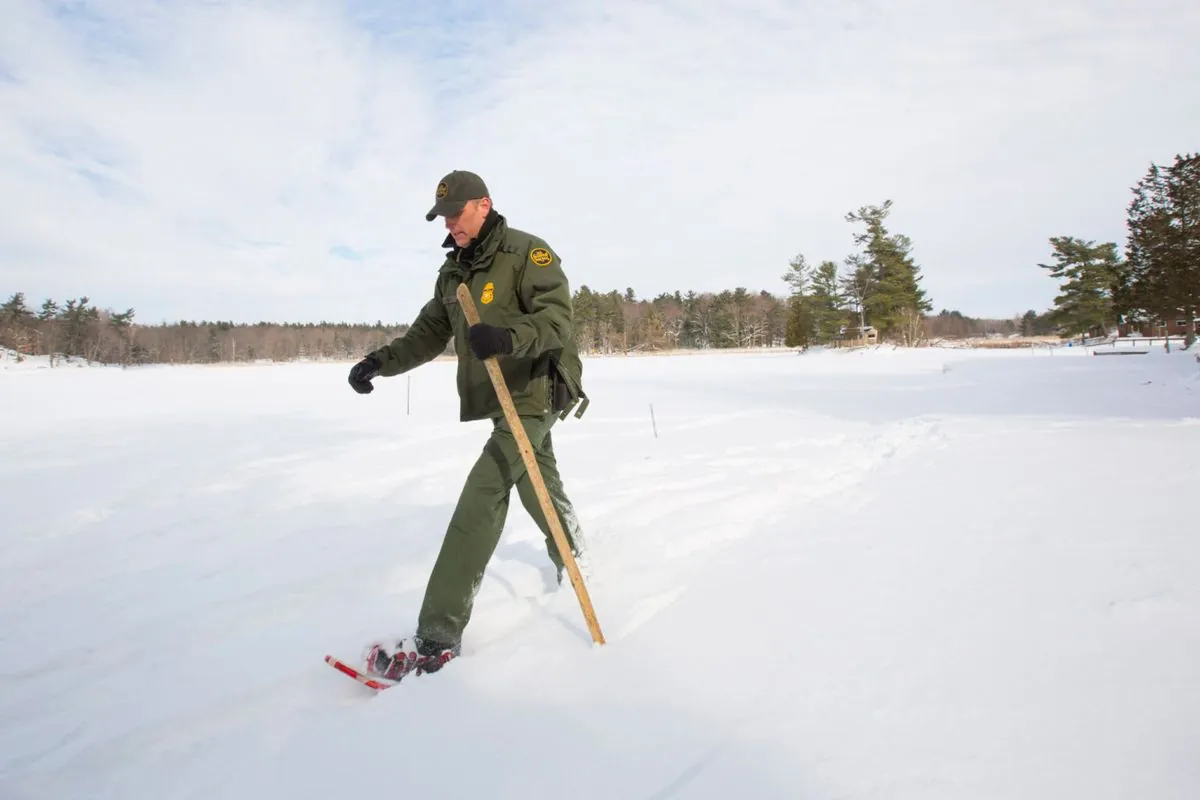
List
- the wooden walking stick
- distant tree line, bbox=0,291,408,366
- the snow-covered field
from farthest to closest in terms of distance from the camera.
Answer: distant tree line, bbox=0,291,408,366 < the wooden walking stick < the snow-covered field

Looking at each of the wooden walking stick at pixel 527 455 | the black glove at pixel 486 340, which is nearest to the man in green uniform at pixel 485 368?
the black glove at pixel 486 340

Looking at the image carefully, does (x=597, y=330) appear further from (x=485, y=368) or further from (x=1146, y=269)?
(x=485, y=368)

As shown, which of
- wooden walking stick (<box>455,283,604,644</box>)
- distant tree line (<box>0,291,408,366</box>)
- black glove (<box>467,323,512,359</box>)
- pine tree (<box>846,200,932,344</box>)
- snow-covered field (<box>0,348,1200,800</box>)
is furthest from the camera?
distant tree line (<box>0,291,408,366</box>)

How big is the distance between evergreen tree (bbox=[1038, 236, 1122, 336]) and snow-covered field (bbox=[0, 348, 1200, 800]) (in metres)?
61.9

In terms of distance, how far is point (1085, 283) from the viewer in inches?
2137

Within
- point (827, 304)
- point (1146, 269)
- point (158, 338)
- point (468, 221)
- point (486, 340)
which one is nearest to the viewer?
point (486, 340)

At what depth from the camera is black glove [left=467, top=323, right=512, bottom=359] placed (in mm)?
2338

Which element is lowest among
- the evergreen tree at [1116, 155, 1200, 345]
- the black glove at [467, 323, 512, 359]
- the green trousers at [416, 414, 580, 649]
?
the green trousers at [416, 414, 580, 649]

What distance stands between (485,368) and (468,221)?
66cm

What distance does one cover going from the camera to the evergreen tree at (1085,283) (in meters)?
53.7

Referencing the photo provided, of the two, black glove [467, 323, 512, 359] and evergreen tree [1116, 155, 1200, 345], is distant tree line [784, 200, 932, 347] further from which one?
black glove [467, 323, 512, 359]

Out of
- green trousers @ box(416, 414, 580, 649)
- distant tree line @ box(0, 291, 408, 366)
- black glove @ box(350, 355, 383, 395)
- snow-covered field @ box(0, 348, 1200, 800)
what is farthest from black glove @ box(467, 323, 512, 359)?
distant tree line @ box(0, 291, 408, 366)

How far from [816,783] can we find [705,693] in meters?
0.53

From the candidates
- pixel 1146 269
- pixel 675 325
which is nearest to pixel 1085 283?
pixel 1146 269
